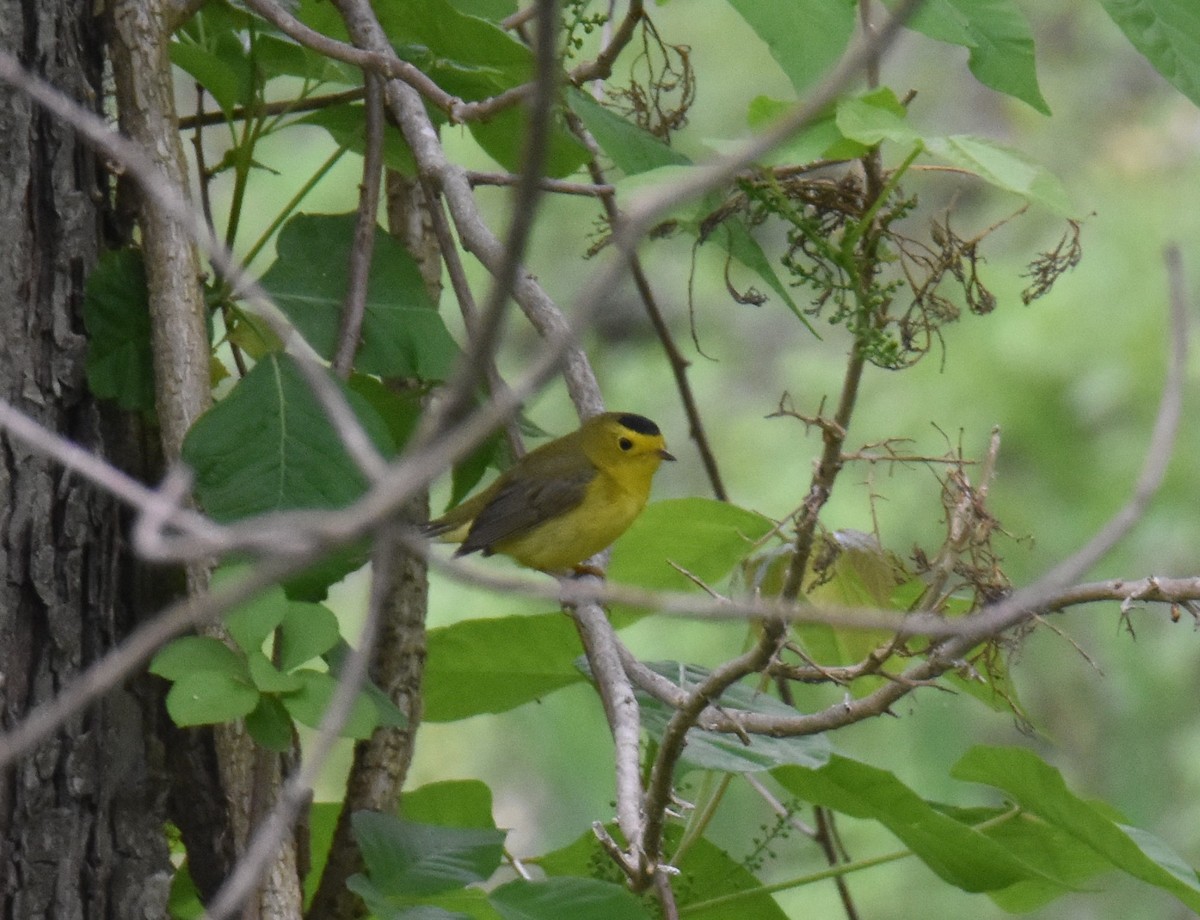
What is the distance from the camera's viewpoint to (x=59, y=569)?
1685 mm

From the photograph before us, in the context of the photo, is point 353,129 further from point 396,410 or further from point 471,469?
point 471,469

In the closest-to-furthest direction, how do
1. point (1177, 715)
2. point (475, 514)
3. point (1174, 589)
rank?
point (1174, 589)
point (475, 514)
point (1177, 715)

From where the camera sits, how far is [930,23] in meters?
1.59

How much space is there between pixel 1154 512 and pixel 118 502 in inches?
194

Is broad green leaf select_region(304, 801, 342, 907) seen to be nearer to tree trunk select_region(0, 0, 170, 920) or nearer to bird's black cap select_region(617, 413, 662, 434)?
tree trunk select_region(0, 0, 170, 920)

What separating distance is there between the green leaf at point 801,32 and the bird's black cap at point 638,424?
1843 millimetres

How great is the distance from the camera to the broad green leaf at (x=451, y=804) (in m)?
2.15

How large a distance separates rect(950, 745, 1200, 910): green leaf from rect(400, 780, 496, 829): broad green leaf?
0.72 m

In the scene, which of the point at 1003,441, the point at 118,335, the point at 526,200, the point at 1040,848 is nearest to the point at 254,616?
the point at 118,335

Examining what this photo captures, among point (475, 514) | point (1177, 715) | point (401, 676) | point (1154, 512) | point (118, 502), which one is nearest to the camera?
point (118, 502)

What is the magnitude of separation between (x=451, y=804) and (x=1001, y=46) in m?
1.35

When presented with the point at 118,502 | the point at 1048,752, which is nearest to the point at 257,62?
the point at 118,502

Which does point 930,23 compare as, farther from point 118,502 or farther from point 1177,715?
point 1177,715

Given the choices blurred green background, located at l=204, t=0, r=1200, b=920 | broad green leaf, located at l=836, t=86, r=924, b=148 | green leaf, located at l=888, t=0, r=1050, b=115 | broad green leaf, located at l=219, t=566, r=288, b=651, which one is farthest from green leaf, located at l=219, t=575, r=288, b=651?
blurred green background, located at l=204, t=0, r=1200, b=920
